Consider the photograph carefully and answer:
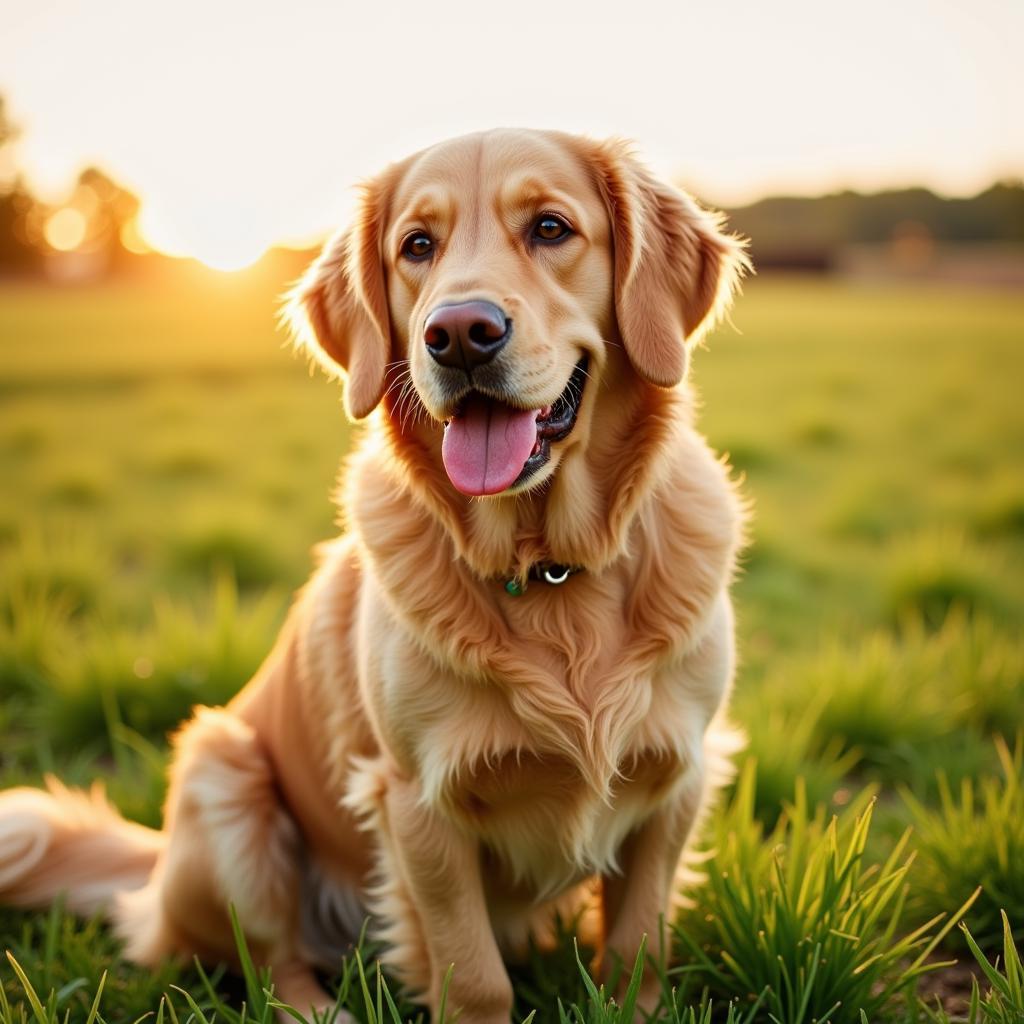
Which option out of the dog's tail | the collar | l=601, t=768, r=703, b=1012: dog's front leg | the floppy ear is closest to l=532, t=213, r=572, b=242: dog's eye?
the floppy ear

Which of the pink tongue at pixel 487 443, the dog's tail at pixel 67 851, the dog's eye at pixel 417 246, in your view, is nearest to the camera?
the pink tongue at pixel 487 443

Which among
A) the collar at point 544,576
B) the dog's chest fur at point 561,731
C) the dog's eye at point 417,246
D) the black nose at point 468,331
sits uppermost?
the dog's eye at point 417,246

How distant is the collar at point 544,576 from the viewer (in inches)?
83.1

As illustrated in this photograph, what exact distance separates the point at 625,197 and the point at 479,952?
1.70 m

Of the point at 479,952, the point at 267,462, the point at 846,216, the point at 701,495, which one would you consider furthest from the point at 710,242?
the point at 846,216

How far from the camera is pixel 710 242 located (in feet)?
7.54

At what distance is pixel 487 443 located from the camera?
2.02 metres

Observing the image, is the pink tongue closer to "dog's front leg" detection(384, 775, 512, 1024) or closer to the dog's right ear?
the dog's right ear

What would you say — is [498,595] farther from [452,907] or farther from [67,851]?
[67,851]

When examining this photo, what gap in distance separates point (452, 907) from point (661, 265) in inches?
59.3

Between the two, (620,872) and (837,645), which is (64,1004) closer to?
(620,872)

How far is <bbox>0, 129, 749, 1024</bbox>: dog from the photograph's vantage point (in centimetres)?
200

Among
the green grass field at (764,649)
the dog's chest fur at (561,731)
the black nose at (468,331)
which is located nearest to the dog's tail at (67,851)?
the green grass field at (764,649)

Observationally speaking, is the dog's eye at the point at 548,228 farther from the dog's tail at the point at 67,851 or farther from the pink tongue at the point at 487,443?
the dog's tail at the point at 67,851
